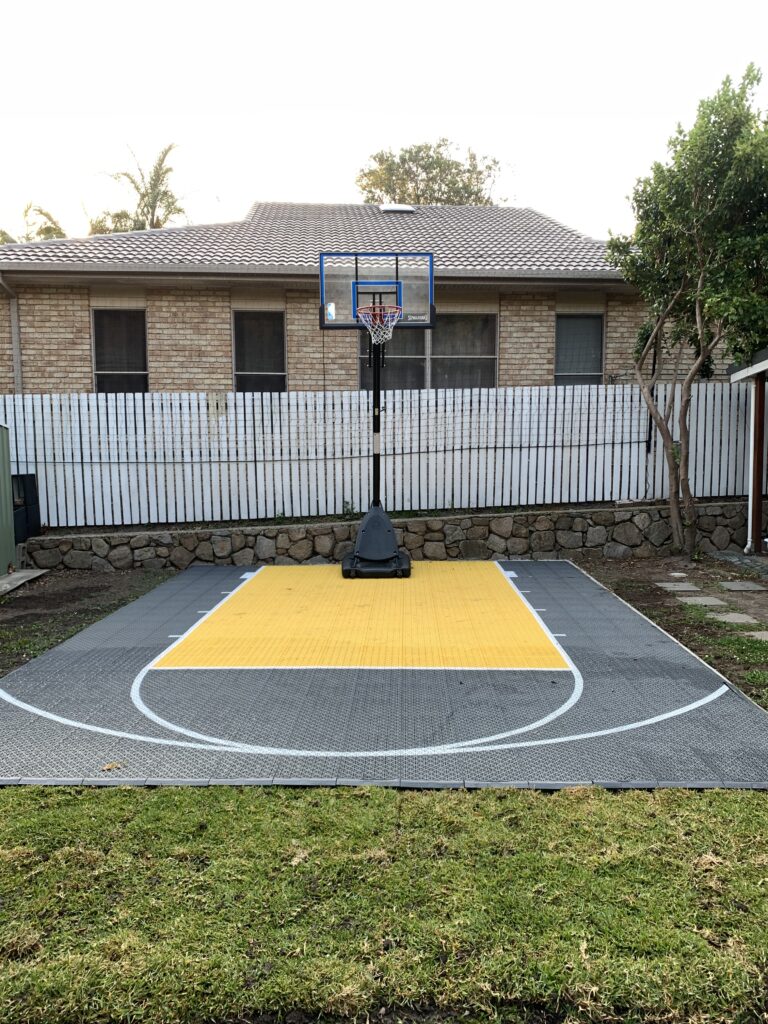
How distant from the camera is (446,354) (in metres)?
13.2

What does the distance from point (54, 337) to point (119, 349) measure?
3.22ft

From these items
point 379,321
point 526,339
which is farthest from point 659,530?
point 379,321

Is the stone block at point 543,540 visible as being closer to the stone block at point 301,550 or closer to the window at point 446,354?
the stone block at point 301,550

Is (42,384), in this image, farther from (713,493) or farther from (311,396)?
(713,493)

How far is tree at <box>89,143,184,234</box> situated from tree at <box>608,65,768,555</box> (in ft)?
58.0

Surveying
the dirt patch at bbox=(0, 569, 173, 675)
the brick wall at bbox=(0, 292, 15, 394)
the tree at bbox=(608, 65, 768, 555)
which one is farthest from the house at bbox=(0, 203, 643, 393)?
the dirt patch at bbox=(0, 569, 173, 675)

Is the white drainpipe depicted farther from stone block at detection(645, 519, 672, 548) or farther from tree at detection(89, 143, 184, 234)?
tree at detection(89, 143, 184, 234)

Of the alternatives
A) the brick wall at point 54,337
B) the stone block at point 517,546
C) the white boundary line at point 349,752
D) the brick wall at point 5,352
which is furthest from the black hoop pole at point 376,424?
the brick wall at point 5,352

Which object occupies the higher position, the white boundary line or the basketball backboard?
the basketball backboard

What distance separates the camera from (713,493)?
1138 centimetres

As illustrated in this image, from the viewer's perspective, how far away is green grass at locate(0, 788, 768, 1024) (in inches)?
88.2

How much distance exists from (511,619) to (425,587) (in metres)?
1.73

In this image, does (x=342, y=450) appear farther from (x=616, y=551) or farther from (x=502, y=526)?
(x=616, y=551)

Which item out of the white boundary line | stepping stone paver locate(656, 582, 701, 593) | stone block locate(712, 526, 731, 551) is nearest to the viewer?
the white boundary line
